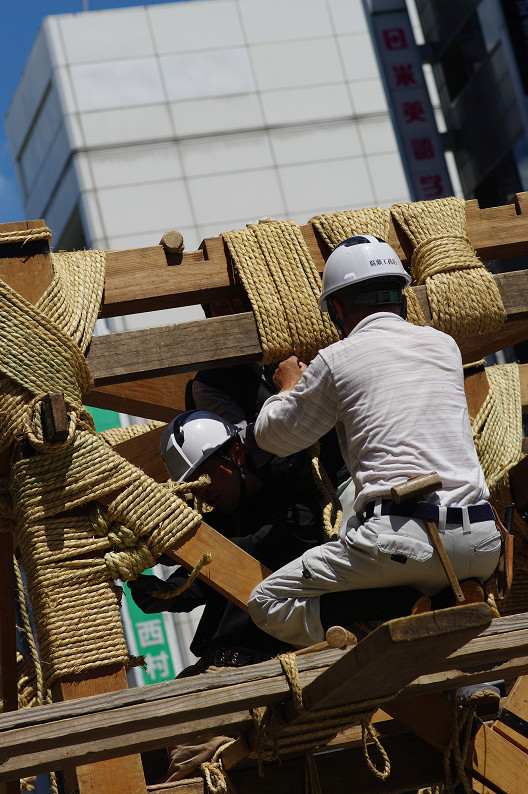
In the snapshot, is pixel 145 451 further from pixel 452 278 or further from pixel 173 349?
pixel 452 278

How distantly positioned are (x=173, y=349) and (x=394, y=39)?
627 inches

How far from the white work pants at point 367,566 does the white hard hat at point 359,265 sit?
0.86 m

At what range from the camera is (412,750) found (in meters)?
4.04

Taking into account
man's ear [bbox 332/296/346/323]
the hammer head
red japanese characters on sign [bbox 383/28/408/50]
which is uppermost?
red japanese characters on sign [bbox 383/28/408/50]

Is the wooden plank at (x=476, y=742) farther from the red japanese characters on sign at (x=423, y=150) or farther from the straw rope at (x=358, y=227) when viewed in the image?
the red japanese characters on sign at (x=423, y=150)

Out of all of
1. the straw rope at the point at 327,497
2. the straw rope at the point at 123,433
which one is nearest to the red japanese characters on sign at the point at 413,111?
the straw rope at the point at 123,433

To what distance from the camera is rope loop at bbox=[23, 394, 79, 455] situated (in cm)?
371

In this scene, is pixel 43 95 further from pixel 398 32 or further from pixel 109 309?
pixel 109 309

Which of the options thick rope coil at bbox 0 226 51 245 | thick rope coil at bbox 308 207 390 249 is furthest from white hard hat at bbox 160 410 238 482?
thick rope coil at bbox 0 226 51 245

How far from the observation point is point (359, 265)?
3.87 meters

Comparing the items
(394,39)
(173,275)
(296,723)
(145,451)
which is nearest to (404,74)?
(394,39)

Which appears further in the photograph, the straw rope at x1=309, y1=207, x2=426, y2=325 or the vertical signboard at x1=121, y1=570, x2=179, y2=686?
the vertical signboard at x1=121, y1=570, x2=179, y2=686

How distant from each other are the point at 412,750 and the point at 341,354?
4.99 ft

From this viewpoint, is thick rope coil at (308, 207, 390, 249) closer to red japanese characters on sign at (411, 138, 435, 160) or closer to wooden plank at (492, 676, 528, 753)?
wooden plank at (492, 676, 528, 753)
